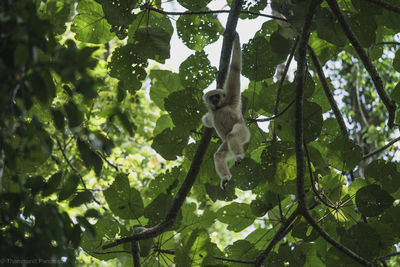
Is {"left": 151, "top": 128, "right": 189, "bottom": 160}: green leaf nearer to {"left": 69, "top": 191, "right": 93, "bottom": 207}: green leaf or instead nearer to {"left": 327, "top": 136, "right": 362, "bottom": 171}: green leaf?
{"left": 327, "top": 136, "right": 362, "bottom": 171}: green leaf

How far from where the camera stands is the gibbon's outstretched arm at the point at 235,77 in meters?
4.74

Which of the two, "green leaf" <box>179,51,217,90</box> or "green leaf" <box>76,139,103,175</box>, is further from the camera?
"green leaf" <box>179,51,217,90</box>

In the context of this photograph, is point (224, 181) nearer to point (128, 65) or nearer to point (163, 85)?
point (163, 85)

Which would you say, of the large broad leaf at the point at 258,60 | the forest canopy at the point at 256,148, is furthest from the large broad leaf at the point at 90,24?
the large broad leaf at the point at 258,60

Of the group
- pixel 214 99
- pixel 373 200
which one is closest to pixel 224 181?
pixel 214 99

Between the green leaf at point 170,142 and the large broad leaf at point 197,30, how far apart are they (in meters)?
1.35

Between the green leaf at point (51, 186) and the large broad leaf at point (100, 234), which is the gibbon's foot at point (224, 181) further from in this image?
the green leaf at point (51, 186)

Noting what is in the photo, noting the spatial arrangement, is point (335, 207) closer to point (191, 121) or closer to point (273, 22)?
point (191, 121)

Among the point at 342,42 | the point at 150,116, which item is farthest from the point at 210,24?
the point at 150,116

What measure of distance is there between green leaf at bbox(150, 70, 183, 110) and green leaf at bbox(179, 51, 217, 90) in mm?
234

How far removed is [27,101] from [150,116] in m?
10.5

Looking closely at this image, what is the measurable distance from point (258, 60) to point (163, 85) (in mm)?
1258

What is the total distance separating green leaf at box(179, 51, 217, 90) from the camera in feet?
15.4

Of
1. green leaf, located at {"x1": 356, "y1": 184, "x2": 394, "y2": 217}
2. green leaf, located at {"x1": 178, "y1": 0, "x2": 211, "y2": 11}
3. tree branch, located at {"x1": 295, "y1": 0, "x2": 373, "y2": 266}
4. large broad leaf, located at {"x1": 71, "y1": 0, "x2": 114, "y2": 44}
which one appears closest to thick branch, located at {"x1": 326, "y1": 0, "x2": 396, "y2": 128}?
tree branch, located at {"x1": 295, "y1": 0, "x2": 373, "y2": 266}
